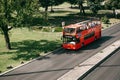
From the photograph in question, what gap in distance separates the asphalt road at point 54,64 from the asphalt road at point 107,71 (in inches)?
132

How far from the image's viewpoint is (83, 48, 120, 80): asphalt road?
29.9 meters

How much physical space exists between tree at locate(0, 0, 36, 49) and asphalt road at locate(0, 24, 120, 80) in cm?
682

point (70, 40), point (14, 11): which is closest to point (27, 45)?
point (14, 11)

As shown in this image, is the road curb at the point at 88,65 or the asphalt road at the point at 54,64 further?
the asphalt road at the point at 54,64

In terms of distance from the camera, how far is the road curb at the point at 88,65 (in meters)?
29.8

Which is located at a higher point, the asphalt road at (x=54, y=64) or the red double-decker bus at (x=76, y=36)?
the red double-decker bus at (x=76, y=36)

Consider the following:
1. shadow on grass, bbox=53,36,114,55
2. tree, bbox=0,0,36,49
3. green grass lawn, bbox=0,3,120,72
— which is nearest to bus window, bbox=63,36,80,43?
shadow on grass, bbox=53,36,114,55

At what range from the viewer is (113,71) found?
105ft

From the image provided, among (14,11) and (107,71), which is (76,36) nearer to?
(14,11)

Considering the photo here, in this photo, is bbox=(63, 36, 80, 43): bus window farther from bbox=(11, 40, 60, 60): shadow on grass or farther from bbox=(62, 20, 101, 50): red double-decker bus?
bbox=(11, 40, 60, 60): shadow on grass

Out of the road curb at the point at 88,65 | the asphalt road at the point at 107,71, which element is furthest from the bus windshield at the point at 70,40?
the asphalt road at the point at 107,71

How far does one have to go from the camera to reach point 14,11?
133 ft

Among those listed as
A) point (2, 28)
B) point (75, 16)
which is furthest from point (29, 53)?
point (75, 16)

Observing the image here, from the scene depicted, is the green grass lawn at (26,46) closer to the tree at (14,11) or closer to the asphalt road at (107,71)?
the tree at (14,11)
